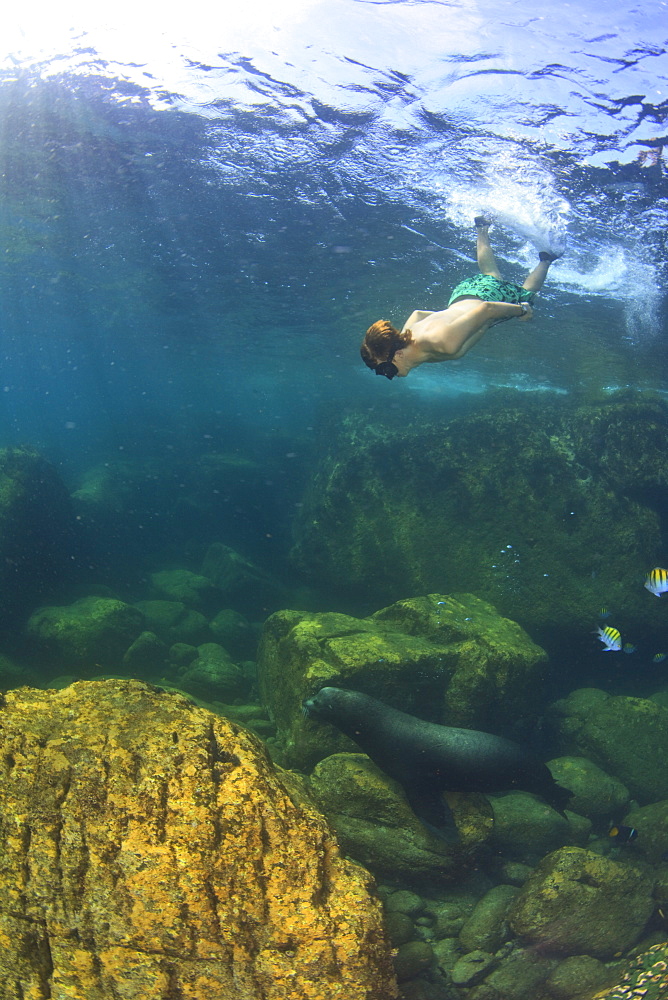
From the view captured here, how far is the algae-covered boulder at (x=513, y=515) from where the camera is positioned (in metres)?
11.7

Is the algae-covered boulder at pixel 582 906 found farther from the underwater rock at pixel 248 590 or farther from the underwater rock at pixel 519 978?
the underwater rock at pixel 248 590

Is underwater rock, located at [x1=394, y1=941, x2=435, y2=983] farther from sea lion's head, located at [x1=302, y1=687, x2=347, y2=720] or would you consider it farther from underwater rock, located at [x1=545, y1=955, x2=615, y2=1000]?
sea lion's head, located at [x1=302, y1=687, x2=347, y2=720]

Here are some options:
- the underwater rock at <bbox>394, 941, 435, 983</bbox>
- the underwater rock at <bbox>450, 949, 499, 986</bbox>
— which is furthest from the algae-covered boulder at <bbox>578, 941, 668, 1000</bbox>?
the underwater rock at <bbox>394, 941, 435, 983</bbox>

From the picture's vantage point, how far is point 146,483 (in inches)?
816

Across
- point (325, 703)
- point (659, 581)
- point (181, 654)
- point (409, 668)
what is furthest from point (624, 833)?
point (181, 654)

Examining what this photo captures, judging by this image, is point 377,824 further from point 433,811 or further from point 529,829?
point 529,829

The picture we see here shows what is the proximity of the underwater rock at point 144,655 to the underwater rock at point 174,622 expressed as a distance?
107 cm

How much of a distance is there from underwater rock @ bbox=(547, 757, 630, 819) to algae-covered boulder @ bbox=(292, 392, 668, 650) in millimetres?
3969

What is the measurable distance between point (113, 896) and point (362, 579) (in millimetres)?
10605

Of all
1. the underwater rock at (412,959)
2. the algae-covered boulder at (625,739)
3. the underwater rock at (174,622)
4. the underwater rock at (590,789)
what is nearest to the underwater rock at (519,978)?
the underwater rock at (412,959)

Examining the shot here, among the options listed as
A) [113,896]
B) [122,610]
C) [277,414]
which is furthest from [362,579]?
[277,414]

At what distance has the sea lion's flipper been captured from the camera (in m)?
5.76

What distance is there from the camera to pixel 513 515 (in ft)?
41.9

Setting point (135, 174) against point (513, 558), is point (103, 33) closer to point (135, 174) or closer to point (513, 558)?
point (135, 174)
